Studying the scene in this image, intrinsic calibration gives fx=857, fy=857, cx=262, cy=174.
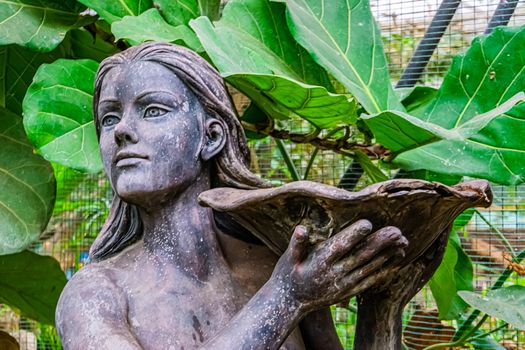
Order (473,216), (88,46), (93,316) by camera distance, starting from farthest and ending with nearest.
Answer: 1. (473,216)
2. (88,46)
3. (93,316)

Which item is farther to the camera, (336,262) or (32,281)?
(32,281)

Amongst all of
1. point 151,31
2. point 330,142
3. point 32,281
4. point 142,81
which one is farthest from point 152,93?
point 32,281

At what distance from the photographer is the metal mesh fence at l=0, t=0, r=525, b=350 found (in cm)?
211

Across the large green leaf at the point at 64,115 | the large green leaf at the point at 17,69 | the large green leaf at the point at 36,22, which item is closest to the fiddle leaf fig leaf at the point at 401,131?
the large green leaf at the point at 64,115

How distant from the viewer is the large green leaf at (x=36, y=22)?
65.0 inches

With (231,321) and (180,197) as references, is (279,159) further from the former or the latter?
(231,321)

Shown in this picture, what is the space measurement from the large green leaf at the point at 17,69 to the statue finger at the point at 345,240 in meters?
1.07

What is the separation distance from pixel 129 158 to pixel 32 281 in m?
1.09

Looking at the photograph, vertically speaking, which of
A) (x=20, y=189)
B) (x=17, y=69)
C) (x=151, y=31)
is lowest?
(x=20, y=189)

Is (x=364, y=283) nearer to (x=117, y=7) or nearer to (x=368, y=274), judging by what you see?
(x=368, y=274)

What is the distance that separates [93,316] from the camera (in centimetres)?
111

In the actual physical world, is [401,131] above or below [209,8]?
above

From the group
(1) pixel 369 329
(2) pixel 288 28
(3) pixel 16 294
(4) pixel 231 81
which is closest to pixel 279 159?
(3) pixel 16 294

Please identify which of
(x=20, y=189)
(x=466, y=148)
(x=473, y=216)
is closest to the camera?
(x=466, y=148)
